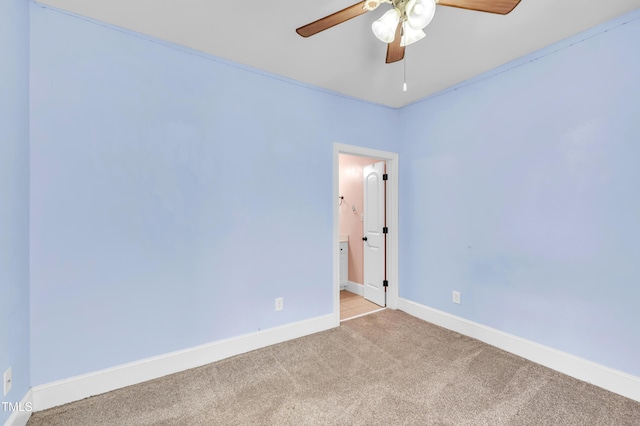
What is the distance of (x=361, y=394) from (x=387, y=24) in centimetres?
245

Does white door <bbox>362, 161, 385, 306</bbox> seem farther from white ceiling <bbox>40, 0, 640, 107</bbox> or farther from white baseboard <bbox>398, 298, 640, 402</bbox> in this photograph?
white ceiling <bbox>40, 0, 640, 107</bbox>

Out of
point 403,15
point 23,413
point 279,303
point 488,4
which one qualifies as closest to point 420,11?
point 403,15

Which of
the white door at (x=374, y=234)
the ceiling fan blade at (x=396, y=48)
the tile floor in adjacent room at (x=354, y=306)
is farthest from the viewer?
the white door at (x=374, y=234)

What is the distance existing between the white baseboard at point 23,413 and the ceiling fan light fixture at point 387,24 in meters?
3.04

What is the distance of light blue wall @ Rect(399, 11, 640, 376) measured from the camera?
1.98 meters

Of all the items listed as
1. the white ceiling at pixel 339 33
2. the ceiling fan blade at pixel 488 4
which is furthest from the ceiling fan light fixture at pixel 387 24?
the white ceiling at pixel 339 33

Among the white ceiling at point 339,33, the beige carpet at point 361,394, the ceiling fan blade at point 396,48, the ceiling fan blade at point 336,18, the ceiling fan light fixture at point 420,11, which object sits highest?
the white ceiling at point 339,33

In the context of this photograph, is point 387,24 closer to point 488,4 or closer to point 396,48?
point 396,48

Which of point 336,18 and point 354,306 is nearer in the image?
point 336,18

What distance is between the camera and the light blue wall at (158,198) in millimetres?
1854

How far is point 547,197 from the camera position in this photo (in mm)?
2340

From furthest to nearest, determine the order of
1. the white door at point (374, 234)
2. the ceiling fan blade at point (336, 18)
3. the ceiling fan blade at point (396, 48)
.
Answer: the white door at point (374, 234) < the ceiling fan blade at point (396, 48) < the ceiling fan blade at point (336, 18)

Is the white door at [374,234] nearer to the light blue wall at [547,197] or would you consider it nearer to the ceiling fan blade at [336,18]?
the light blue wall at [547,197]

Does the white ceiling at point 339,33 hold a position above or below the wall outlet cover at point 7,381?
above
